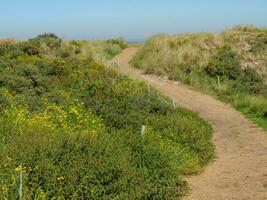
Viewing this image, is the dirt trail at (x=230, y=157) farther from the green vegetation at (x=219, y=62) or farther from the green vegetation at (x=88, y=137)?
the green vegetation at (x=219, y=62)

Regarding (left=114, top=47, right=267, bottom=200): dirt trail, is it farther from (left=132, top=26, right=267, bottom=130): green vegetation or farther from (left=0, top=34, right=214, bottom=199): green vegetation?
(left=132, top=26, right=267, bottom=130): green vegetation

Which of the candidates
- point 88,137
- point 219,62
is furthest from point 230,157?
point 219,62

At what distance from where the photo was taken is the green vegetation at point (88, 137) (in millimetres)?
10367

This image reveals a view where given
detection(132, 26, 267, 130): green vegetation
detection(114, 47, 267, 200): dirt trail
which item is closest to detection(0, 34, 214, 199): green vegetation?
detection(114, 47, 267, 200): dirt trail

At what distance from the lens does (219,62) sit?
3028 centimetres

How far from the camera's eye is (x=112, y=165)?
433 inches

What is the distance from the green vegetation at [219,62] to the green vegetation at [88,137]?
212 inches

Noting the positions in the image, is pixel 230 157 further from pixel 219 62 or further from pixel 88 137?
pixel 219 62

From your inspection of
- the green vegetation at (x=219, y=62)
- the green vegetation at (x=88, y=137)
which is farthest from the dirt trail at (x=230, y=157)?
the green vegetation at (x=219, y=62)

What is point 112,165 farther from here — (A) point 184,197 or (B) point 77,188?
(A) point 184,197

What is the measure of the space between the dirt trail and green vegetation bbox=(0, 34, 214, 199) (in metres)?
0.44

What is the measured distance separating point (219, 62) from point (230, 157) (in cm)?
1592

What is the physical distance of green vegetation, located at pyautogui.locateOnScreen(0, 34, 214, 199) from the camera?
10.4m

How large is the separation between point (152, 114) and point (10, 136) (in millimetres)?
6712
